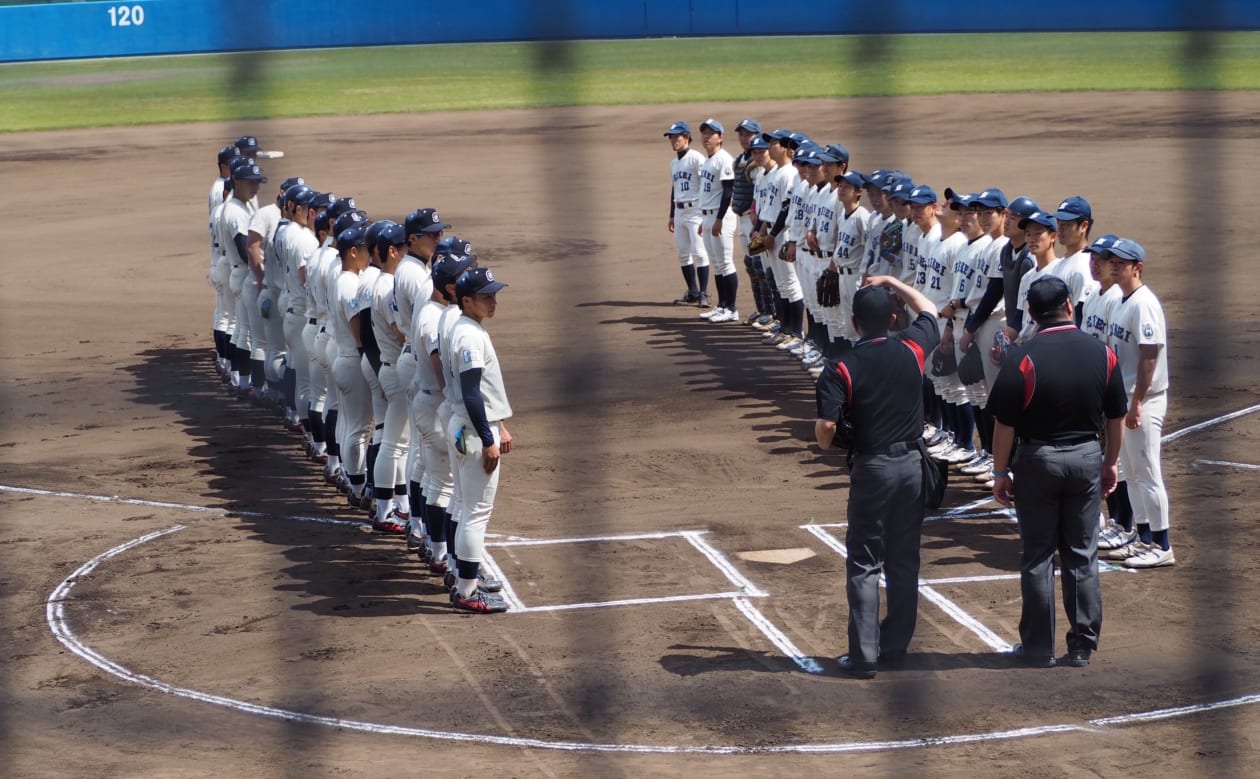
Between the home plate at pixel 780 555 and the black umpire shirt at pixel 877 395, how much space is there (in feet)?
4.99

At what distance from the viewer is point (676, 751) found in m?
5.30

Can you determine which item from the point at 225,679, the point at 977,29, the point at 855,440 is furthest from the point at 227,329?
the point at 977,29

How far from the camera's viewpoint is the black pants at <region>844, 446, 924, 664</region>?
19.4ft

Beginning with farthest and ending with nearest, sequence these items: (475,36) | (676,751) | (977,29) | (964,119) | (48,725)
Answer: (475,36)
(964,119)
(977,29)
(48,725)
(676,751)

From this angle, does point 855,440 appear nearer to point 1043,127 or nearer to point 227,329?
point 227,329

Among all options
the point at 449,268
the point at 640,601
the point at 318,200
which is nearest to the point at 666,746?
the point at 640,601

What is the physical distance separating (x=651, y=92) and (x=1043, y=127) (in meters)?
9.65

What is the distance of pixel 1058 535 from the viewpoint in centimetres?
600

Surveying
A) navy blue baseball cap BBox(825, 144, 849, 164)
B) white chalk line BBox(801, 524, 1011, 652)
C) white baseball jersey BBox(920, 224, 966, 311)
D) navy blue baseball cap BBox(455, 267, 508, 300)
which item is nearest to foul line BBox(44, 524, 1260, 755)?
white chalk line BBox(801, 524, 1011, 652)

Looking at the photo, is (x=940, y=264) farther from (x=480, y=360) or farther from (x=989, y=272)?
(x=480, y=360)

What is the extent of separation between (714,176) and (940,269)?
4.36 m

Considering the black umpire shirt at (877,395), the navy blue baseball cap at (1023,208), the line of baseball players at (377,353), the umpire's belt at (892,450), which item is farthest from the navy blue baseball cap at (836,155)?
the umpire's belt at (892,450)

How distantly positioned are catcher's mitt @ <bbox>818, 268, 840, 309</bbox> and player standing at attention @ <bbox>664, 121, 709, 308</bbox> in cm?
288

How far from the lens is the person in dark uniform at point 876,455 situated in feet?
19.3
